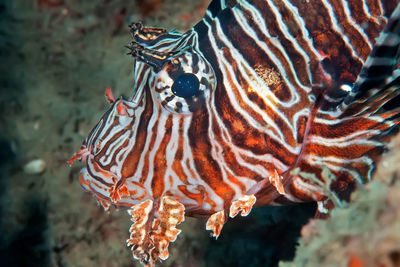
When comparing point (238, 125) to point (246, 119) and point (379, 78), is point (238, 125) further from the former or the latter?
point (379, 78)

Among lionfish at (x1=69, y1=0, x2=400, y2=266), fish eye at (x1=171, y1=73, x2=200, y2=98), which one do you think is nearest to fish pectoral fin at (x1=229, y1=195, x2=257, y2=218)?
lionfish at (x1=69, y1=0, x2=400, y2=266)

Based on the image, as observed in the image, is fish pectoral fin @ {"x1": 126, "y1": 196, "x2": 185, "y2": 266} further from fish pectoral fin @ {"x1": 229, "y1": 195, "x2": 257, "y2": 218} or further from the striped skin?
fish pectoral fin @ {"x1": 229, "y1": 195, "x2": 257, "y2": 218}

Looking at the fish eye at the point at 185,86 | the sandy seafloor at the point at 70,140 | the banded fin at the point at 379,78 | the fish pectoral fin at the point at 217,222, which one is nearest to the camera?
the banded fin at the point at 379,78

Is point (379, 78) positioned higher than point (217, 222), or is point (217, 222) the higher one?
point (379, 78)

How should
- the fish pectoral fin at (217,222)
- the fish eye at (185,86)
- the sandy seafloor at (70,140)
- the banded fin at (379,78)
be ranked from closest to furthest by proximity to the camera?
the banded fin at (379,78) < the fish eye at (185,86) < the fish pectoral fin at (217,222) < the sandy seafloor at (70,140)

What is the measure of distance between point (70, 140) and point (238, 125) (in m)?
3.82

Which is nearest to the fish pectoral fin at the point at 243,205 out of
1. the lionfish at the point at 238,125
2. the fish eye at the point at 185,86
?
the lionfish at the point at 238,125

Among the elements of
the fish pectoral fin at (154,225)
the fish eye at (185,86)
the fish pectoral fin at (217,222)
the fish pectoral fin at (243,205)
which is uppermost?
the fish eye at (185,86)

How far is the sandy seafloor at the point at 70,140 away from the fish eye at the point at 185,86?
2.07 meters

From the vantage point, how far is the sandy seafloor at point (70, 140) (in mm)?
3730

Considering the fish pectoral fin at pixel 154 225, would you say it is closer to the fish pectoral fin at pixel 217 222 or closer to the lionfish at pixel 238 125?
the lionfish at pixel 238 125

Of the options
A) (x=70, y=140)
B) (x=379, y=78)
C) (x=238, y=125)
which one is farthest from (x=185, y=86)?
(x=70, y=140)

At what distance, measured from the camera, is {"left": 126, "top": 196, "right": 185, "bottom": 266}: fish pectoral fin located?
2113 millimetres

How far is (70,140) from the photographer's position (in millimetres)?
5234
